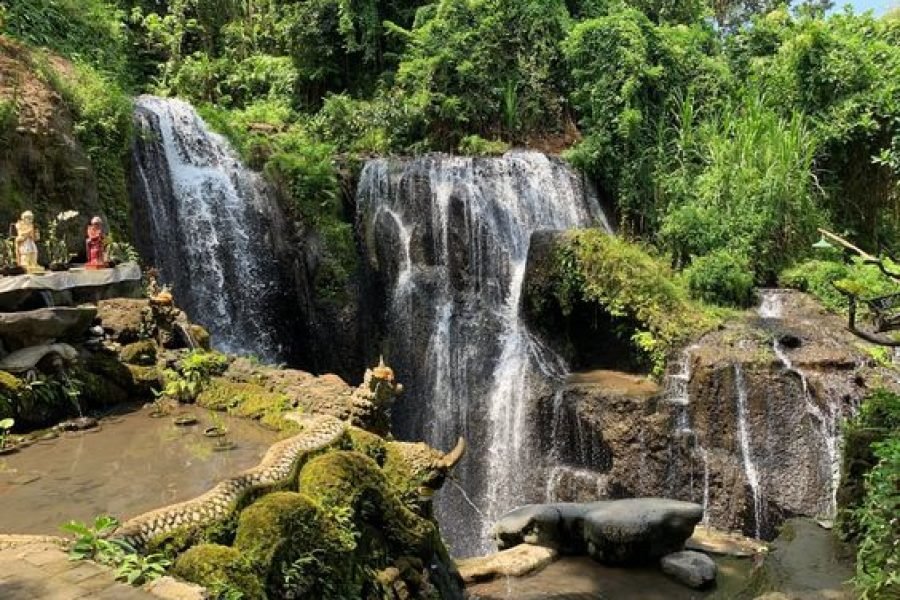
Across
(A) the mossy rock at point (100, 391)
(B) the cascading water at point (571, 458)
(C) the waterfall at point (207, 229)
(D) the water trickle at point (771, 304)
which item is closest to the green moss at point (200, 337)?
(A) the mossy rock at point (100, 391)

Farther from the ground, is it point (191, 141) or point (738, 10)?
point (738, 10)

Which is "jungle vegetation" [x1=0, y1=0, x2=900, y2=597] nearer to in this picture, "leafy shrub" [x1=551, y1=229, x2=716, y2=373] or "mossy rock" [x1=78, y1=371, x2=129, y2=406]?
"leafy shrub" [x1=551, y1=229, x2=716, y2=373]

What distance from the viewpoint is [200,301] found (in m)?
12.8

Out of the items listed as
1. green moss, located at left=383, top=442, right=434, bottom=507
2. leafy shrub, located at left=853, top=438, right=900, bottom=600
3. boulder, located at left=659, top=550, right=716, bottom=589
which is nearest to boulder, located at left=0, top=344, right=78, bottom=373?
green moss, located at left=383, top=442, right=434, bottom=507

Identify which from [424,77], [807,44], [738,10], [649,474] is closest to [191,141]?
[424,77]

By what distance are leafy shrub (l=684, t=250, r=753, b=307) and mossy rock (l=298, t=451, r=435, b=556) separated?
895 centimetres

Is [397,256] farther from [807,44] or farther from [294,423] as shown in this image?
[807,44]

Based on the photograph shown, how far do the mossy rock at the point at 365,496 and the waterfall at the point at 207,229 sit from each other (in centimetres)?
720

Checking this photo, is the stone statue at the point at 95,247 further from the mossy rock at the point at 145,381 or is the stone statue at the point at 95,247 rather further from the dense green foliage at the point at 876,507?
the dense green foliage at the point at 876,507

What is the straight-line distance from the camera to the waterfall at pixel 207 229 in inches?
506

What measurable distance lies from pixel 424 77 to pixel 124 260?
9897 millimetres

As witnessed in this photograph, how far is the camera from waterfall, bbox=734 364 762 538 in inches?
426

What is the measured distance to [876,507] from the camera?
19.5 ft

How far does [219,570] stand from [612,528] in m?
5.04
